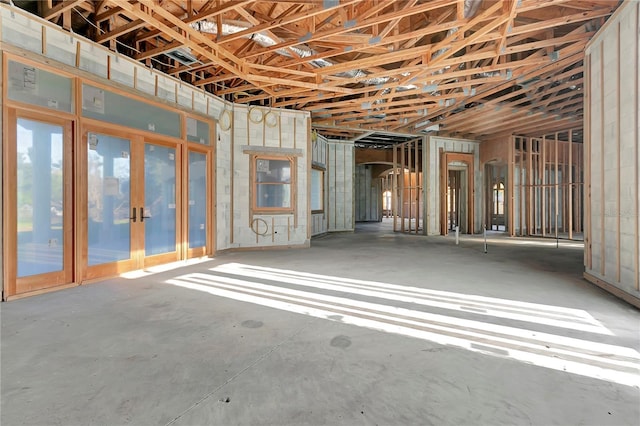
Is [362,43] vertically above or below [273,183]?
above

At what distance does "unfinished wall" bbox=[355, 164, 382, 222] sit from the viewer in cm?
2081

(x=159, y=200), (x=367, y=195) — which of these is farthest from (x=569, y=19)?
(x=367, y=195)

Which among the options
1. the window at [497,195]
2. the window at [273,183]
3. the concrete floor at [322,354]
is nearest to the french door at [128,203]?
the concrete floor at [322,354]

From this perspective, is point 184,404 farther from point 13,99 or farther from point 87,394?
point 13,99

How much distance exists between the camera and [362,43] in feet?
17.0

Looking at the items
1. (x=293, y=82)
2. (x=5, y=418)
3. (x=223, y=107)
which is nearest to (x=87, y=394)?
(x=5, y=418)

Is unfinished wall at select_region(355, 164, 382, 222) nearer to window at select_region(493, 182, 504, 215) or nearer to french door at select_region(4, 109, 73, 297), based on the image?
window at select_region(493, 182, 504, 215)

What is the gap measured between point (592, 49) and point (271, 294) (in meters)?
5.80

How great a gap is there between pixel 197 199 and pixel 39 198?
2.81 meters

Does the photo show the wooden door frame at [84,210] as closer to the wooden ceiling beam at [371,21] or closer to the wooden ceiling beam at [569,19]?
the wooden ceiling beam at [371,21]

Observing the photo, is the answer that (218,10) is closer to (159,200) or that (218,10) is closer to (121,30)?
(121,30)

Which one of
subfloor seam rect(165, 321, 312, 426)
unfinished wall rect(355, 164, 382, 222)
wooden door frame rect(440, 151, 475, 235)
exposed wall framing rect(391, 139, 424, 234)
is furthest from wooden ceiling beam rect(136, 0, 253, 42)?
unfinished wall rect(355, 164, 382, 222)

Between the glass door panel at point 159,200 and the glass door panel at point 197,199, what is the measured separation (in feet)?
1.42

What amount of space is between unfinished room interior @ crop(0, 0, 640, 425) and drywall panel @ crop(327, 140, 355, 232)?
3.68 metres
